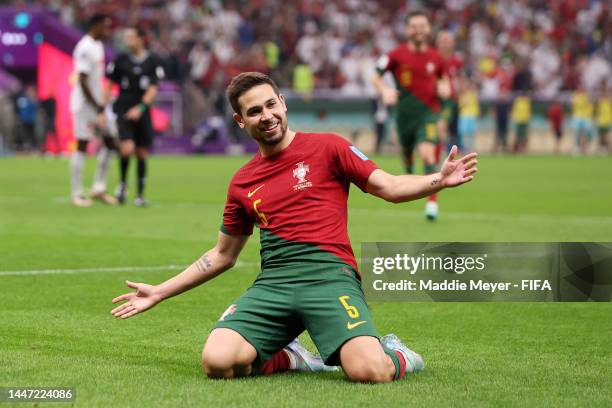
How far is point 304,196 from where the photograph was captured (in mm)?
6234

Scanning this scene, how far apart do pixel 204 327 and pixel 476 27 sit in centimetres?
3517

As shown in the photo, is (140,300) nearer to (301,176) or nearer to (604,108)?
(301,176)

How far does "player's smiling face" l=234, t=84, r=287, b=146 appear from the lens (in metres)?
6.12

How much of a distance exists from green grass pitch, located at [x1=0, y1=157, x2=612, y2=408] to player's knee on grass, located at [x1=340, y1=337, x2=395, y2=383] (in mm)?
78

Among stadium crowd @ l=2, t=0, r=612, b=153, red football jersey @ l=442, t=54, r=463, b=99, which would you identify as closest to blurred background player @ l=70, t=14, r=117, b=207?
red football jersey @ l=442, t=54, r=463, b=99

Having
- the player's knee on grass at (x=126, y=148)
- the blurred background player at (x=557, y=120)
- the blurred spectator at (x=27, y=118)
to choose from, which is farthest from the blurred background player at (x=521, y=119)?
the player's knee on grass at (x=126, y=148)

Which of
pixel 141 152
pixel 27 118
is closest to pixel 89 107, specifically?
pixel 141 152

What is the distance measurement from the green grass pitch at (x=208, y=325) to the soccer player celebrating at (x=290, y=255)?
163mm

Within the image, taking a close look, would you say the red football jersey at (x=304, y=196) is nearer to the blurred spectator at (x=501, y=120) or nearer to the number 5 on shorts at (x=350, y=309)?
the number 5 on shorts at (x=350, y=309)

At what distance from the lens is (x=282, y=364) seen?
614 centimetres

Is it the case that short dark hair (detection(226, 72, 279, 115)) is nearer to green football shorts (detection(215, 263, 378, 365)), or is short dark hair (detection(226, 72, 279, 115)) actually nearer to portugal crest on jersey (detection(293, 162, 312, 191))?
portugal crest on jersey (detection(293, 162, 312, 191))

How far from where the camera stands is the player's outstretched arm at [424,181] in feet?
18.4

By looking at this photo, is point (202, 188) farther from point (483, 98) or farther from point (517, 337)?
point (483, 98)

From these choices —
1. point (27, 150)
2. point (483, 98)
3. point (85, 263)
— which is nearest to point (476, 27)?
point (483, 98)
